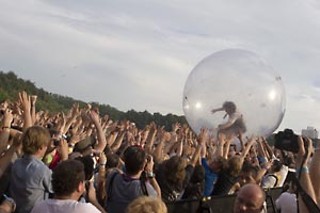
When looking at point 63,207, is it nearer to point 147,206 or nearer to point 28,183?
point 147,206

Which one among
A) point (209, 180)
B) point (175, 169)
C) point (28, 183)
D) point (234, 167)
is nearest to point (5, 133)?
point (28, 183)

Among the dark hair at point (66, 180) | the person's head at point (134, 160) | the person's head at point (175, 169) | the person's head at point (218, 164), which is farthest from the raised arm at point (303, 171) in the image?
the person's head at point (218, 164)

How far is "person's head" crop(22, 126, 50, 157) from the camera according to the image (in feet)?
18.9

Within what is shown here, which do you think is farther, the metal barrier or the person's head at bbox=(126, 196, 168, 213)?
the metal barrier

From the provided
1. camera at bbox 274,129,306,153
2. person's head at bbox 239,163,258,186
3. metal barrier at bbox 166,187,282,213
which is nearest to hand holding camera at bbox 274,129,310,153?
camera at bbox 274,129,306,153

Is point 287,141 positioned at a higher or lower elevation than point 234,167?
higher

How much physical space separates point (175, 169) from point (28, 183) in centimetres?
173

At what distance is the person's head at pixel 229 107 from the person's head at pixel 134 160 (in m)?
6.31

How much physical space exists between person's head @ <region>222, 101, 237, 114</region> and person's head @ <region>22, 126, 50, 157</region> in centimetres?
697

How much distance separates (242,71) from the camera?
41.7ft

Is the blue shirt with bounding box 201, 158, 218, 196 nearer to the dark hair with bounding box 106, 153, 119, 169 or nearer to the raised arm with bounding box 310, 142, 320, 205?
the dark hair with bounding box 106, 153, 119, 169

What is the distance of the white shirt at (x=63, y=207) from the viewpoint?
491 centimetres

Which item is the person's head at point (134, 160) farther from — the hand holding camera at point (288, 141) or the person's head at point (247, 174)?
the person's head at point (247, 174)

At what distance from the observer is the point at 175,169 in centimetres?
681
